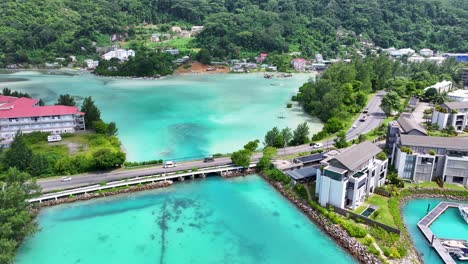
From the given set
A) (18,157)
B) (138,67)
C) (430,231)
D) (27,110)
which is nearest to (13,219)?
(18,157)

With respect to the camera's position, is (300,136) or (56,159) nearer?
(56,159)

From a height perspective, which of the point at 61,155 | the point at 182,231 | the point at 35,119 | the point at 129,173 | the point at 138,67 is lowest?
the point at 182,231

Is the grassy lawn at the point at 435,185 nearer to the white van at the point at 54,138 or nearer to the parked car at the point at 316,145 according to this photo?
the parked car at the point at 316,145

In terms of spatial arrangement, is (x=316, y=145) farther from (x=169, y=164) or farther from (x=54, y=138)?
(x=54, y=138)

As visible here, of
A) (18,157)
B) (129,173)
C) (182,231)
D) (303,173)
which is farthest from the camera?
(129,173)

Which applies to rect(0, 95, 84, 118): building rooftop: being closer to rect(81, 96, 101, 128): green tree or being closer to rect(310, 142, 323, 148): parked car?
rect(81, 96, 101, 128): green tree

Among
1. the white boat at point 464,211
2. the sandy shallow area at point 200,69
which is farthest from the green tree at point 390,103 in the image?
the sandy shallow area at point 200,69

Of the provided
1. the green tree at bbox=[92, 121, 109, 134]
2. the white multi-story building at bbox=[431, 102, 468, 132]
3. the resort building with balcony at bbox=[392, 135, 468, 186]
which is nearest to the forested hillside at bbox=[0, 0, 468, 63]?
the green tree at bbox=[92, 121, 109, 134]
